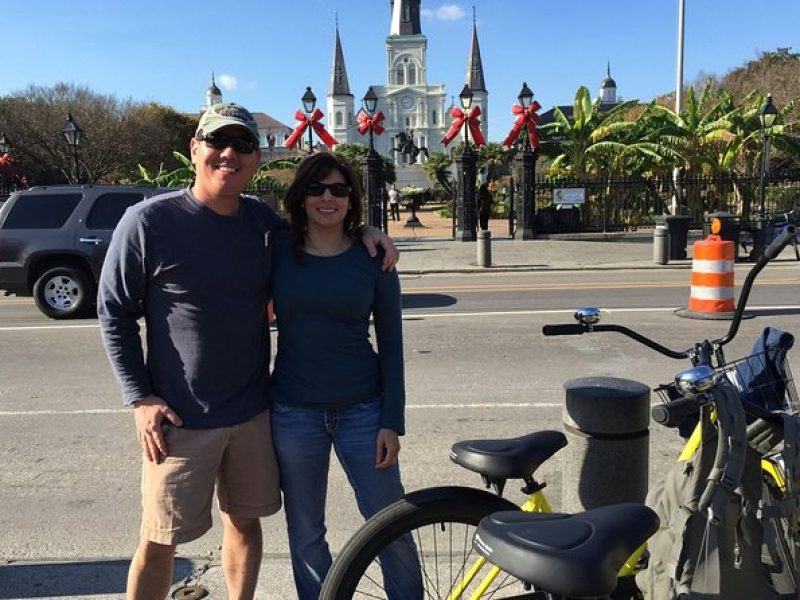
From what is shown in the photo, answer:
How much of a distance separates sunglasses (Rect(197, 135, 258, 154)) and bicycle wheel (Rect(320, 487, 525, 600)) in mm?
1272

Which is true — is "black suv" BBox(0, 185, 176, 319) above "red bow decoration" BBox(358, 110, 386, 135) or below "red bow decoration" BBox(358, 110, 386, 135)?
below

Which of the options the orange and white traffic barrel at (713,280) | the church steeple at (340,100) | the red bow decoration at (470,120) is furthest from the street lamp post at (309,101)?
the church steeple at (340,100)

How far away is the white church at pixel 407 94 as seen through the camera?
135500 millimetres

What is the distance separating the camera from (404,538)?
2.37 m

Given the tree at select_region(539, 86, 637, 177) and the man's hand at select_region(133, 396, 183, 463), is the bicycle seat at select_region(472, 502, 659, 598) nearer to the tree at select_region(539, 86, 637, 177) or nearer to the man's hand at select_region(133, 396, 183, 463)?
the man's hand at select_region(133, 396, 183, 463)

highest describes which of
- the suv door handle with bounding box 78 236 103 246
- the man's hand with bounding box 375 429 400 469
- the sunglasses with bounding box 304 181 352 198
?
the sunglasses with bounding box 304 181 352 198

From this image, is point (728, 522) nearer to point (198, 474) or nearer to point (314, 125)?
point (198, 474)

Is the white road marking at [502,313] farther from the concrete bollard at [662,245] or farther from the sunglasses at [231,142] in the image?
the sunglasses at [231,142]

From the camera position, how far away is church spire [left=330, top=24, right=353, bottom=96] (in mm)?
133750

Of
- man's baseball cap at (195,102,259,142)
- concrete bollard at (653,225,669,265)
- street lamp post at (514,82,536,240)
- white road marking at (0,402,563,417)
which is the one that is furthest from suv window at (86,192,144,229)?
street lamp post at (514,82,536,240)

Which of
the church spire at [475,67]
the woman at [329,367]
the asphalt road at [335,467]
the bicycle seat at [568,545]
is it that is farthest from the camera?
the church spire at [475,67]

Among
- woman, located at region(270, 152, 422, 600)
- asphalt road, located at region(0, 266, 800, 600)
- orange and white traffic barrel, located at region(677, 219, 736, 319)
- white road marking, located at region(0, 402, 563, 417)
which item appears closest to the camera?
woman, located at region(270, 152, 422, 600)

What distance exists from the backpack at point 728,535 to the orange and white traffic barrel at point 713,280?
7843 mm

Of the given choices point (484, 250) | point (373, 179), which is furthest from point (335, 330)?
point (373, 179)
